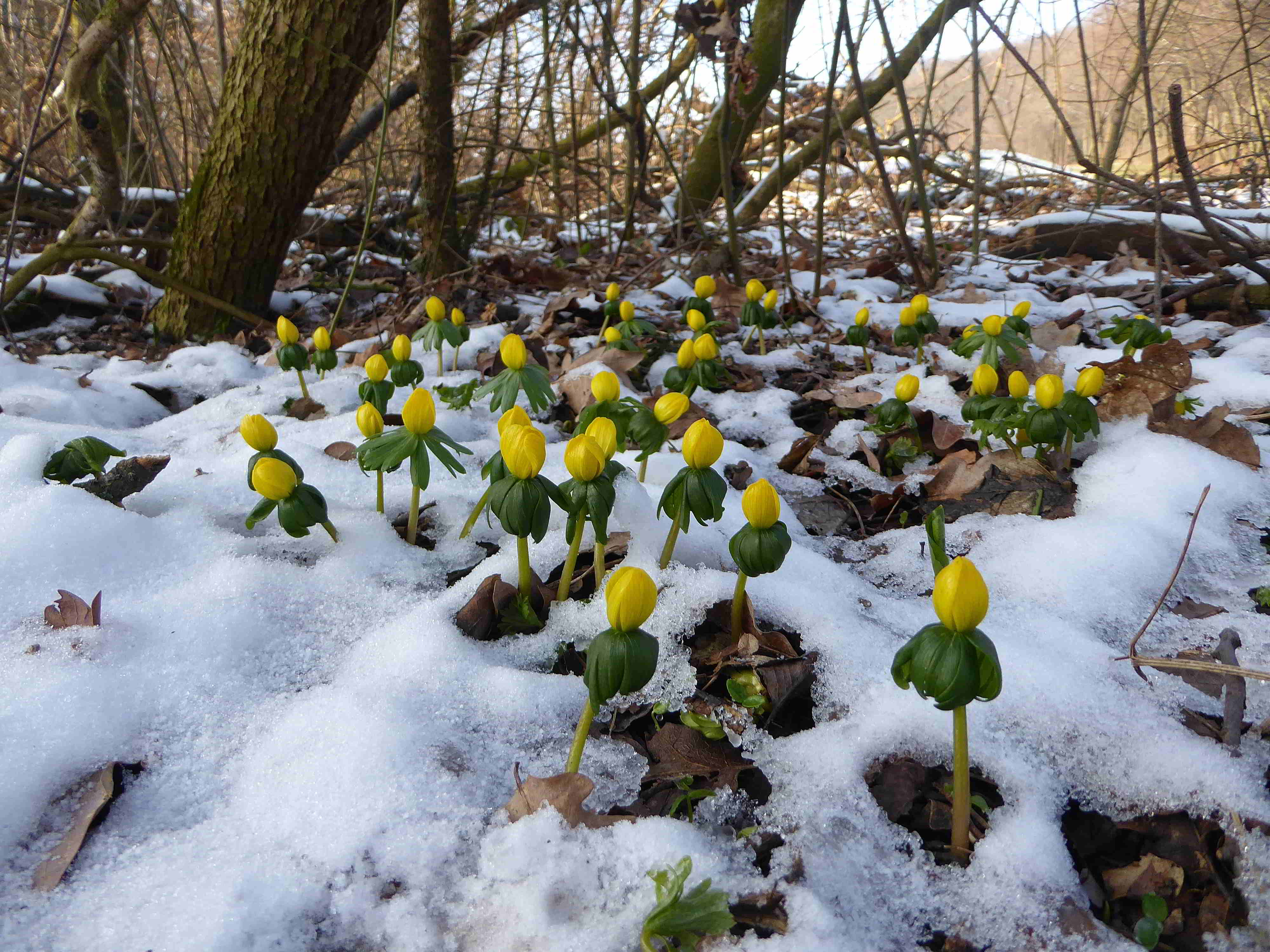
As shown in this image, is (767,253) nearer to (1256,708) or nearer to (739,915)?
(1256,708)

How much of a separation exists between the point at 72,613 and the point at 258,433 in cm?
43

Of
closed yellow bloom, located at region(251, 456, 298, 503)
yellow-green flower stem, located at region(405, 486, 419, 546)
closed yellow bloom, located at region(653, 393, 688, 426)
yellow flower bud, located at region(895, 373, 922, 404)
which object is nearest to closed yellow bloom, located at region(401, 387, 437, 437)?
yellow-green flower stem, located at region(405, 486, 419, 546)

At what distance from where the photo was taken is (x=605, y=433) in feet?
4.32

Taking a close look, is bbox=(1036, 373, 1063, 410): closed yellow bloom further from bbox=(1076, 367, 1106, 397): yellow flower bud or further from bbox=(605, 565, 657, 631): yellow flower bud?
bbox=(605, 565, 657, 631): yellow flower bud

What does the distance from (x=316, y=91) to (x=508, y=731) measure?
282 cm

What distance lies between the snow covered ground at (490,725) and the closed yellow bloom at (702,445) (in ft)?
0.87

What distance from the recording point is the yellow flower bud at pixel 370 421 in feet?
5.20

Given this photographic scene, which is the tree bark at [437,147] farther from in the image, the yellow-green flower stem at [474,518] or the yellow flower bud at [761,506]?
the yellow flower bud at [761,506]

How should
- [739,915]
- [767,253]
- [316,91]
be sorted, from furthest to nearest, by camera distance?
[767,253] < [316,91] < [739,915]

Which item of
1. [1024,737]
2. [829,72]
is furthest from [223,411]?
[829,72]

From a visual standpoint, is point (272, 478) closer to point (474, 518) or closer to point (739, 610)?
point (474, 518)

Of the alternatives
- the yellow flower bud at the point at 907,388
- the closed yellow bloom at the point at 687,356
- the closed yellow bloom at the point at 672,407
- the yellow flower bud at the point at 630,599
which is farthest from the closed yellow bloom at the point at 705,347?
the yellow flower bud at the point at 630,599

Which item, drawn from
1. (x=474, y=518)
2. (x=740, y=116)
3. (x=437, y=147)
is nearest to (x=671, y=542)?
(x=474, y=518)

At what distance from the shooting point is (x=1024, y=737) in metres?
1.09
